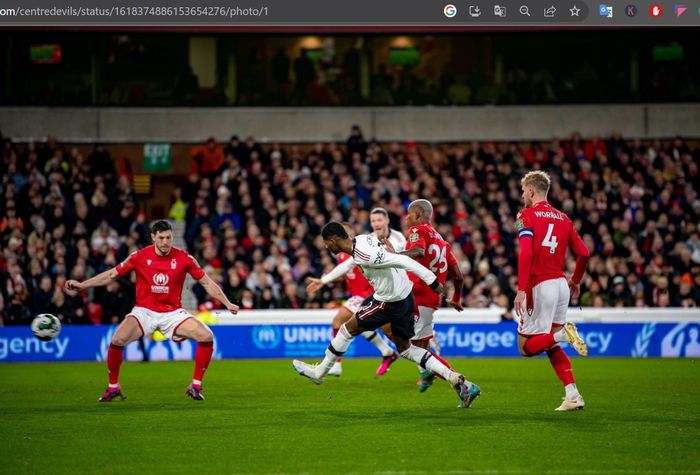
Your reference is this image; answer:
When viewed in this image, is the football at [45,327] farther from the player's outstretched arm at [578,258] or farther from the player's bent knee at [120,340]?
the player's outstretched arm at [578,258]

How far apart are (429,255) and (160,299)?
138 inches

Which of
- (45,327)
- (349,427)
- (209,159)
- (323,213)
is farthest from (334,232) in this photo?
(209,159)

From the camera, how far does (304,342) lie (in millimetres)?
22219

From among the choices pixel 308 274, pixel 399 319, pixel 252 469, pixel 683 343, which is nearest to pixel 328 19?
pixel 308 274

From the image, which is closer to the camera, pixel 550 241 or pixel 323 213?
pixel 550 241

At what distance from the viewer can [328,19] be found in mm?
19125

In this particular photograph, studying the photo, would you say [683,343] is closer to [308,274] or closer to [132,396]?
[308,274]

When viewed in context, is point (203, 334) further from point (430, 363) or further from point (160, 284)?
point (430, 363)

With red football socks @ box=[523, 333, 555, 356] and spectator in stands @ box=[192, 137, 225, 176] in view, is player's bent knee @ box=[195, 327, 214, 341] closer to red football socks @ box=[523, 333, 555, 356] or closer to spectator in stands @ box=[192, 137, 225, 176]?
red football socks @ box=[523, 333, 555, 356]

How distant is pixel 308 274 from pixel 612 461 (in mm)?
15950

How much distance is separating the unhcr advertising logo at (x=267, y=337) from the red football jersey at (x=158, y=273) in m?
8.77

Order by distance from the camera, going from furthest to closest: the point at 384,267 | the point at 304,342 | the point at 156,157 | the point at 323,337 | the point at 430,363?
the point at 156,157, the point at 304,342, the point at 323,337, the point at 430,363, the point at 384,267

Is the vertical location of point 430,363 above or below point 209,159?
below

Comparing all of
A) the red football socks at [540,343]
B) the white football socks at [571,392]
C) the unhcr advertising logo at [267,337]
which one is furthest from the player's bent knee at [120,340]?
the unhcr advertising logo at [267,337]
